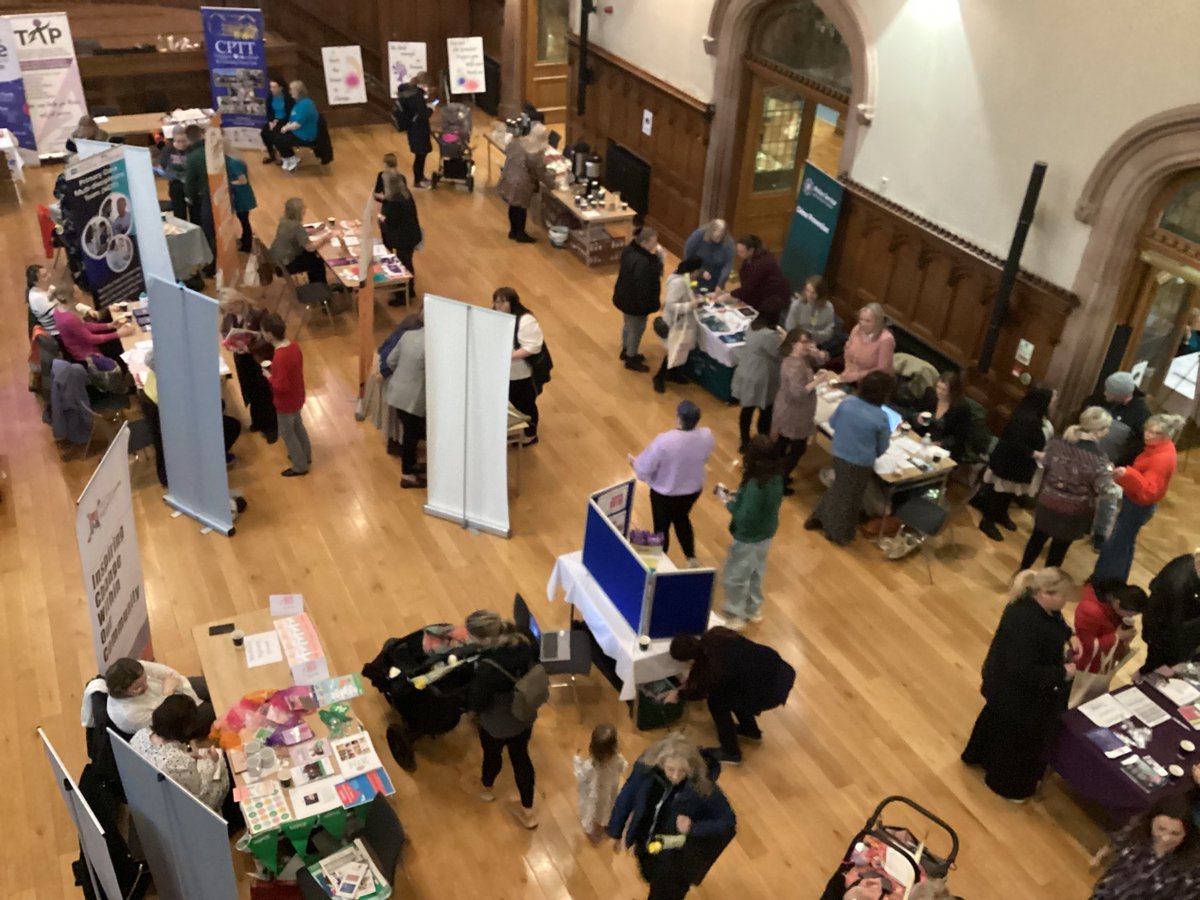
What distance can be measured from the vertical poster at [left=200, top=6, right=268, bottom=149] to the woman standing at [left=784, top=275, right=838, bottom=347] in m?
8.46

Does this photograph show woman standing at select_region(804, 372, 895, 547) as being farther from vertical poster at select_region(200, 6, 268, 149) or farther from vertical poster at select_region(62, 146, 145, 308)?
vertical poster at select_region(200, 6, 268, 149)

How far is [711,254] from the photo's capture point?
936cm

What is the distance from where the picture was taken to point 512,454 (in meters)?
7.96

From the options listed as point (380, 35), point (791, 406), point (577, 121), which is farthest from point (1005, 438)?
point (380, 35)

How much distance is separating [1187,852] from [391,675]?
12.2 ft

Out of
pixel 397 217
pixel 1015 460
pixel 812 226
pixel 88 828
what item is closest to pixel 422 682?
pixel 88 828

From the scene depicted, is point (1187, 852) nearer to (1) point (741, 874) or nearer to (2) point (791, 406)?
(1) point (741, 874)

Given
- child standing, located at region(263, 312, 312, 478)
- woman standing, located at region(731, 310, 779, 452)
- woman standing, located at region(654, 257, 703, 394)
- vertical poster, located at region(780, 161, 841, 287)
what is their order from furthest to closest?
vertical poster, located at region(780, 161, 841, 287), woman standing, located at region(654, 257, 703, 394), woman standing, located at region(731, 310, 779, 452), child standing, located at region(263, 312, 312, 478)

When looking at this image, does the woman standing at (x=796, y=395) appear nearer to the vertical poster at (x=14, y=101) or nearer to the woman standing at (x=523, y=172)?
the woman standing at (x=523, y=172)

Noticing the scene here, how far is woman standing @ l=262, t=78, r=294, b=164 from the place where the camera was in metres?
12.9

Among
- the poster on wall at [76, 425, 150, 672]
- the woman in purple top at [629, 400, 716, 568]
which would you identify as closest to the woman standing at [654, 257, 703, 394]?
the woman in purple top at [629, 400, 716, 568]

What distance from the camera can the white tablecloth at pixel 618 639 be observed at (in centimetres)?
555

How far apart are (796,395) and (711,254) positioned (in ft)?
8.82

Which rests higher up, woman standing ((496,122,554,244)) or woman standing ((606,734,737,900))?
woman standing ((496,122,554,244))
